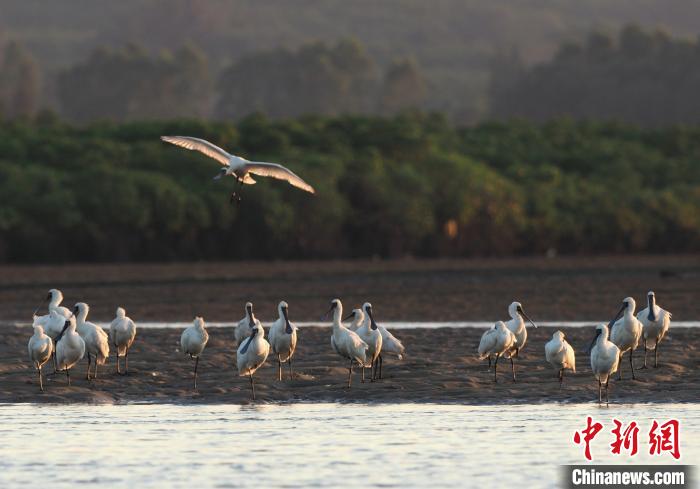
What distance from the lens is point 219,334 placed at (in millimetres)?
30703

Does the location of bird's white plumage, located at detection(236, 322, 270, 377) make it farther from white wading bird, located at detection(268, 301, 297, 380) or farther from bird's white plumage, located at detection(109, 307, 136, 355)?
bird's white plumage, located at detection(109, 307, 136, 355)

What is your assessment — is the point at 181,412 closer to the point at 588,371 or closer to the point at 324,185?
the point at 588,371

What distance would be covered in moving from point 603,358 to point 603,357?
0.01 meters

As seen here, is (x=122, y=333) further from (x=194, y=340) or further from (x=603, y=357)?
(x=603, y=357)

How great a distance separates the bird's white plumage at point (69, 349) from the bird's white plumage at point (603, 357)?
6.46m

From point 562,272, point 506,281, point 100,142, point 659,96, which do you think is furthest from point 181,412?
point 659,96

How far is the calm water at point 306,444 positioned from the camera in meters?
16.3

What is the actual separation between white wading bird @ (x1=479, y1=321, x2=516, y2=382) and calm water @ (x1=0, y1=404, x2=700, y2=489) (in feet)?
6.37

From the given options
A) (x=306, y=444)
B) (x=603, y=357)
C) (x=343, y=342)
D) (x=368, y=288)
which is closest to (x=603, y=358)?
(x=603, y=357)

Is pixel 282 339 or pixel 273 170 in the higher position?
pixel 273 170

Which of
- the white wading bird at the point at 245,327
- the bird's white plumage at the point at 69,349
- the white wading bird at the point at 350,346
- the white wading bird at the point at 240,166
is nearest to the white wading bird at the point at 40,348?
the bird's white plumage at the point at 69,349

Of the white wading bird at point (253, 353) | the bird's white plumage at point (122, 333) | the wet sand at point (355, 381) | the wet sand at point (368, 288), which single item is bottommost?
the wet sand at point (355, 381)

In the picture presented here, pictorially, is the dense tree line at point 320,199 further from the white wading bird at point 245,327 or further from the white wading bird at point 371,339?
the white wading bird at point 371,339

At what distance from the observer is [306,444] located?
59.9 ft
